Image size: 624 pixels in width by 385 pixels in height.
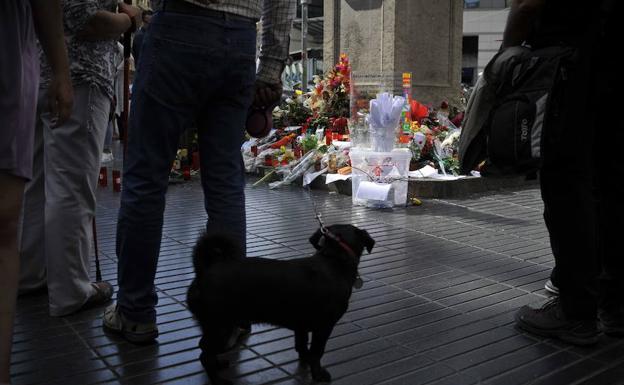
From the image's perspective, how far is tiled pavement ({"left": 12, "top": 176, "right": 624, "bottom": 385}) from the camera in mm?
2473

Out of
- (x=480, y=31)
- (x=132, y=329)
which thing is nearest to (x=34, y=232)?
(x=132, y=329)

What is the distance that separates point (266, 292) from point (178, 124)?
32.3 inches

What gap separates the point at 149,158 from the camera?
259 cm

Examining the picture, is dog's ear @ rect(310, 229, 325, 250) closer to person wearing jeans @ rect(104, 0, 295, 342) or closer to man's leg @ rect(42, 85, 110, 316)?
person wearing jeans @ rect(104, 0, 295, 342)

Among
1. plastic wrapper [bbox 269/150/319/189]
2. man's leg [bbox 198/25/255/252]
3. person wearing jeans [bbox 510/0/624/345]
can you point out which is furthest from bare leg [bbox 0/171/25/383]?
plastic wrapper [bbox 269/150/319/189]

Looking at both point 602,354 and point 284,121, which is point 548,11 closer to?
point 602,354

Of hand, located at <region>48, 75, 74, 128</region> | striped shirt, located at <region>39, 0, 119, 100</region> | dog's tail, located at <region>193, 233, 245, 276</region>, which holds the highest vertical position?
striped shirt, located at <region>39, 0, 119, 100</region>

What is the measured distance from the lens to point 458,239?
4812mm

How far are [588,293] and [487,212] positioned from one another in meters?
3.25

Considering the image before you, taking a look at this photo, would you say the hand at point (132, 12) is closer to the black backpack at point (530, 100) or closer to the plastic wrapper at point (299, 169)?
the black backpack at point (530, 100)

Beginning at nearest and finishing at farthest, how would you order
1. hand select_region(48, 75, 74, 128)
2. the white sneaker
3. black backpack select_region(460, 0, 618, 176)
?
hand select_region(48, 75, 74, 128), black backpack select_region(460, 0, 618, 176), the white sneaker

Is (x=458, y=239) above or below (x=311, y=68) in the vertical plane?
below

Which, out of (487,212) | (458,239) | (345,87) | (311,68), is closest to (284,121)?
(345,87)

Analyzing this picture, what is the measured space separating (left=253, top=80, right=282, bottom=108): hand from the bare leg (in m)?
1.18
